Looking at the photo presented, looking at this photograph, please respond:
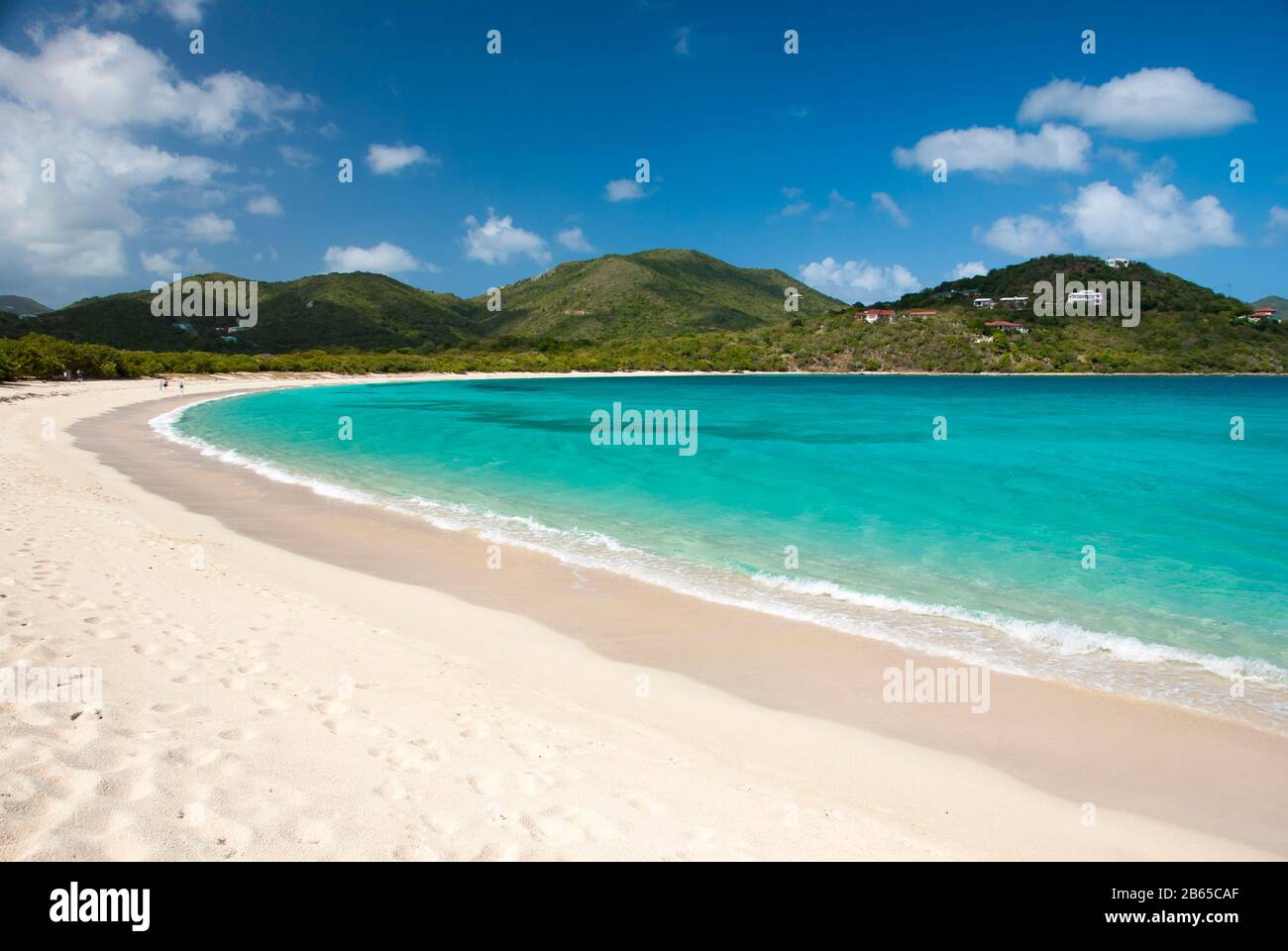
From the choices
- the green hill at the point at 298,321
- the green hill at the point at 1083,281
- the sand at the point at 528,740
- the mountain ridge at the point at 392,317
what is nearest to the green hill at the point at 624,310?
the mountain ridge at the point at 392,317

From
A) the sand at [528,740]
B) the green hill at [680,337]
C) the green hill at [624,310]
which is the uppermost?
the green hill at [624,310]

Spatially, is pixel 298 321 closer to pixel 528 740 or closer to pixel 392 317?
pixel 392 317

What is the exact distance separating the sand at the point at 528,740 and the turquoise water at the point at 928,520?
1352mm

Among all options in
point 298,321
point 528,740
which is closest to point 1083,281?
point 298,321

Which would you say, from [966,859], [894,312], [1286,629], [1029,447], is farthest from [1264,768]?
[894,312]

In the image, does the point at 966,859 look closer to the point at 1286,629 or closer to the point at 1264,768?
the point at 1264,768

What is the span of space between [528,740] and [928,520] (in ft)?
39.1

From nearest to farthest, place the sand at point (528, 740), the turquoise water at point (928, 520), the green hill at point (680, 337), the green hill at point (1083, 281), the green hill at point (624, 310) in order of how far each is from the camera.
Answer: the sand at point (528, 740) → the turquoise water at point (928, 520) → the green hill at point (680, 337) → the green hill at point (1083, 281) → the green hill at point (624, 310)

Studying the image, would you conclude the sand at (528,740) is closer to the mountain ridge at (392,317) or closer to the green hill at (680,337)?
the green hill at (680,337)

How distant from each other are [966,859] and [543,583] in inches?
267

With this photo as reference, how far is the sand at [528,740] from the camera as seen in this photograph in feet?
11.6

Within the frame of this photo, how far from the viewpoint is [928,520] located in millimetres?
14602
